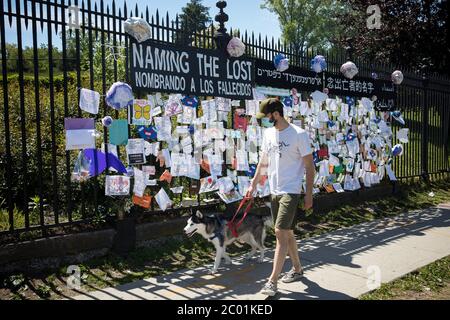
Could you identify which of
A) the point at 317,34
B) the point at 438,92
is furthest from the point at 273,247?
the point at 317,34

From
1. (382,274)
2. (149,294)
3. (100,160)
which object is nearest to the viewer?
(149,294)

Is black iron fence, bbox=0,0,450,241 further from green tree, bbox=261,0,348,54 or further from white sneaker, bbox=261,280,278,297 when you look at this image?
green tree, bbox=261,0,348,54

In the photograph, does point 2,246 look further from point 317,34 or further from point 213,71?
point 317,34

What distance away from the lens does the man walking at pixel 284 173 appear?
4293mm

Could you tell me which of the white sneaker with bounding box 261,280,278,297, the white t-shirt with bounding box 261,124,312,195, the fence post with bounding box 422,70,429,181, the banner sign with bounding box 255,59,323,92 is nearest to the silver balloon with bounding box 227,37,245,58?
the banner sign with bounding box 255,59,323,92

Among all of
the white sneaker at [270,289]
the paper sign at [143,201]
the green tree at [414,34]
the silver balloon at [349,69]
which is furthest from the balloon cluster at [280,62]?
the green tree at [414,34]

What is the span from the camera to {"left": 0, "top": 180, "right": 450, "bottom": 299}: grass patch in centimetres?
443

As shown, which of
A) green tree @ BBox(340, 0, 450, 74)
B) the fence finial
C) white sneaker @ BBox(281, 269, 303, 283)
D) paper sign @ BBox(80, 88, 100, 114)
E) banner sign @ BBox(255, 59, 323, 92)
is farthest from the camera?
green tree @ BBox(340, 0, 450, 74)

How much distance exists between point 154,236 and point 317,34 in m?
48.1

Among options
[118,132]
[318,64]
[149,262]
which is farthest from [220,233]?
[318,64]

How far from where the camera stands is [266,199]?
7695 mm

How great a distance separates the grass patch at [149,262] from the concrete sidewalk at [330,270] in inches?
9.3

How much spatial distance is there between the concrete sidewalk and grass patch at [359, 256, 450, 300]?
13cm

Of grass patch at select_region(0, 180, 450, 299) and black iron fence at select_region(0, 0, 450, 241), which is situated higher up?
black iron fence at select_region(0, 0, 450, 241)
